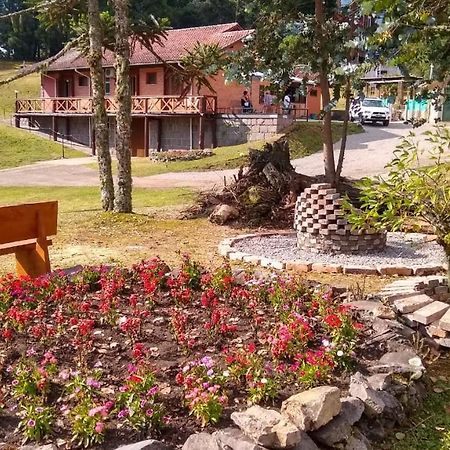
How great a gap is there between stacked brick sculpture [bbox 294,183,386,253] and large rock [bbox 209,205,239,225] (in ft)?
10.8

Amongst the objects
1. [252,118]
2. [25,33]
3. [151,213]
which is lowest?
[151,213]

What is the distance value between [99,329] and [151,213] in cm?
911

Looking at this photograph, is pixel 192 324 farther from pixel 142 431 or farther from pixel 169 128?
pixel 169 128

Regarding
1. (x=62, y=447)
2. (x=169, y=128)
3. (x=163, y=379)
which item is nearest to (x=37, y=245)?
(x=163, y=379)

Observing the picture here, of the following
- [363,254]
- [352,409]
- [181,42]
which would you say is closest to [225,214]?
[363,254]

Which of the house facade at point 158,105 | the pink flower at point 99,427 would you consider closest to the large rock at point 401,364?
the pink flower at point 99,427

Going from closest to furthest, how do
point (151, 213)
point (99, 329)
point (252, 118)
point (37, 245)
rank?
point (99, 329) < point (37, 245) < point (151, 213) < point (252, 118)

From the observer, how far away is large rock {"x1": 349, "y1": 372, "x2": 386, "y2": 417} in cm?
404

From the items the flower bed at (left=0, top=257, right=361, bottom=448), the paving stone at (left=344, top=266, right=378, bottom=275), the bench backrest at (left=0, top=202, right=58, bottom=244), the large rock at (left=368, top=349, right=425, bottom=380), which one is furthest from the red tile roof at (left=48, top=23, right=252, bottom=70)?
the large rock at (left=368, top=349, right=425, bottom=380)

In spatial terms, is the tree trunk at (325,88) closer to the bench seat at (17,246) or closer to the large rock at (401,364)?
the bench seat at (17,246)

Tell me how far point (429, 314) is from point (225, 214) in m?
6.65

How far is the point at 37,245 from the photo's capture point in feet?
23.7

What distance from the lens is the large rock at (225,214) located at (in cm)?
1215

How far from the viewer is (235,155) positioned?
1107 inches
